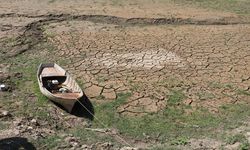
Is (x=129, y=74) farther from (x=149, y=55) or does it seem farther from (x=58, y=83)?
(x=58, y=83)

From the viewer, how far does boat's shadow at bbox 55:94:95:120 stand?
823 cm

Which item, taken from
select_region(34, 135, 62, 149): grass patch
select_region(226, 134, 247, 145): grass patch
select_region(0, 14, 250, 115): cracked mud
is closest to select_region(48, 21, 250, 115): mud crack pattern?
select_region(0, 14, 250, 115): cracked mud

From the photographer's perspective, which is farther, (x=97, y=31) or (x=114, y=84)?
(x=97, y=31)

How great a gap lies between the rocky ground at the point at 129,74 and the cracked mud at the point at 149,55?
0.08 feet

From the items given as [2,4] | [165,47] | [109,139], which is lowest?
[109,139]

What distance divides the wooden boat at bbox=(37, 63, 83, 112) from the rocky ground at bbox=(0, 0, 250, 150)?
0.66 feet

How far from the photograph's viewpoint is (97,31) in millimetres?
12680

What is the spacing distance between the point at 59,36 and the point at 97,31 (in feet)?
3.78

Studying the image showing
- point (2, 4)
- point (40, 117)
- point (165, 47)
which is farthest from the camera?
point (2, 4)

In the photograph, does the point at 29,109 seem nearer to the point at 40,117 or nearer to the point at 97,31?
the point at 40,117

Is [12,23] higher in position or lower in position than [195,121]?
higher

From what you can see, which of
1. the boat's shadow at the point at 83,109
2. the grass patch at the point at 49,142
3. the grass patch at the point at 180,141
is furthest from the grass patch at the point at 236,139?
the grass patch at the point at 49,142

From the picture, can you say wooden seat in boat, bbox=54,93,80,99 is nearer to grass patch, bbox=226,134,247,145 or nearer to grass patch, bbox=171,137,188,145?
grass patch, bbox=171,137,188,145

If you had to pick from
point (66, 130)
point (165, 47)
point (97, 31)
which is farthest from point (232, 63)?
point (66, 130)
